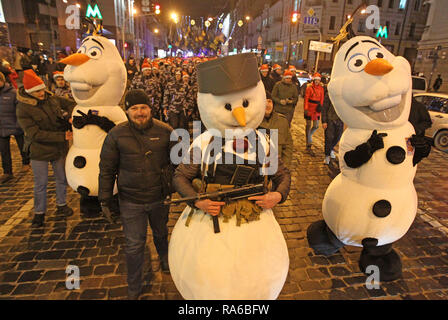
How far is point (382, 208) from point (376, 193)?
16cm

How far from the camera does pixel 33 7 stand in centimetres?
2905

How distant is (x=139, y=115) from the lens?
8.96ft

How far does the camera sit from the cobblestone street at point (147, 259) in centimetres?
302

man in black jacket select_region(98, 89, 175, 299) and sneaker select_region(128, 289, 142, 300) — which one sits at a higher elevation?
man in black jacket select_region(98, 89, 175, 299)

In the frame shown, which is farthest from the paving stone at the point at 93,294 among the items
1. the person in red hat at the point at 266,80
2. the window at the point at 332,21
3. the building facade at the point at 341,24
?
the window at the point at 332,21

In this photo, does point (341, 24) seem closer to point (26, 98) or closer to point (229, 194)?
point (26, 98)

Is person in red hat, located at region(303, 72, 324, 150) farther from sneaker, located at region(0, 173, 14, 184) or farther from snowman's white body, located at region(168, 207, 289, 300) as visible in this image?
sneaker, located at region(0, 173, 14, 184)

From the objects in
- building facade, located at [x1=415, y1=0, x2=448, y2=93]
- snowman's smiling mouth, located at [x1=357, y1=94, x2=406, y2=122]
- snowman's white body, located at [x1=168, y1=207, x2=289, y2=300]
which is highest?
building facade, located at [x1=415, y1=0, x2=448, y2=93]

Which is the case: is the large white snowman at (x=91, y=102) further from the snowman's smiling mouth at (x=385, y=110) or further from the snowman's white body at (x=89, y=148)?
the snowman's smiling mouth at (x=385, y=110)

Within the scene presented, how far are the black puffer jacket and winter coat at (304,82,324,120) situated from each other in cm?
546

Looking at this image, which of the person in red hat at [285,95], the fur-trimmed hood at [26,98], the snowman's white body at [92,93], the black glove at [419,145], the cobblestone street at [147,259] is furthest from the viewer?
the person in red hat at [285,95]

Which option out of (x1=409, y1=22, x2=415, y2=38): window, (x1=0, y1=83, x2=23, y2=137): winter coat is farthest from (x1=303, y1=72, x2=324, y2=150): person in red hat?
(x1=409, y1=22, x2=415, y2=38): window

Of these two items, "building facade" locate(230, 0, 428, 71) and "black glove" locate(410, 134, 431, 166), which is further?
"building facade" locate(230, 0, 428, 71)

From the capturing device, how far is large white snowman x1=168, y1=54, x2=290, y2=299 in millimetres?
2035
